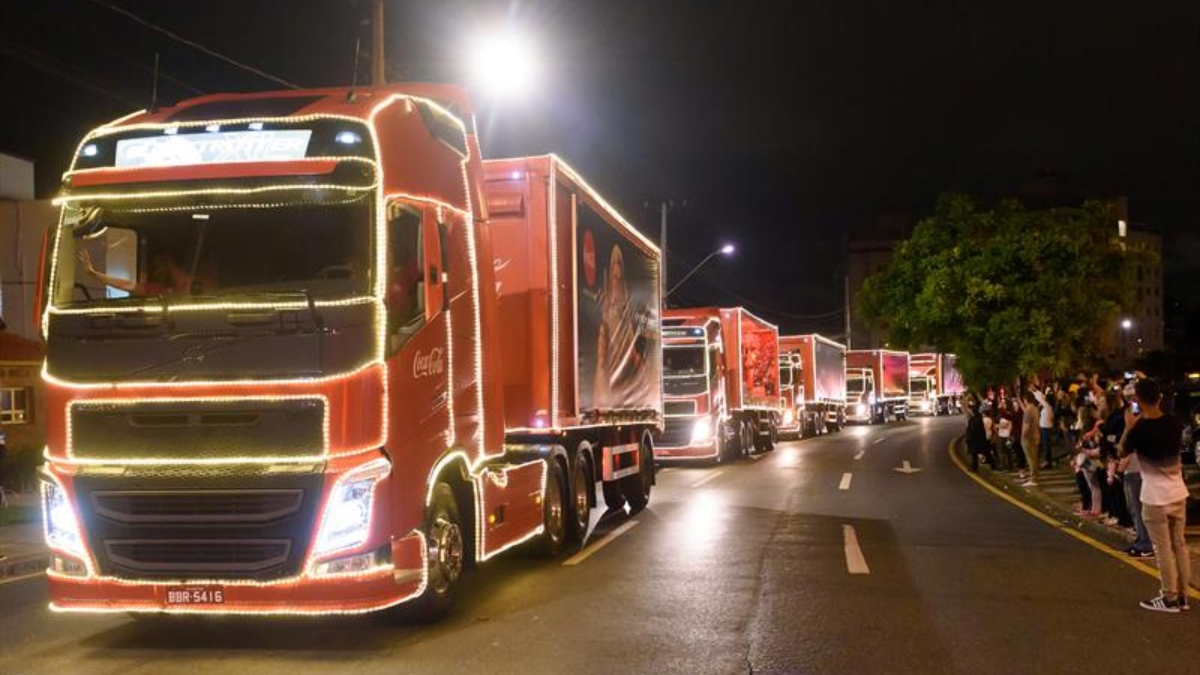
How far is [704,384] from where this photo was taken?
2475 centimetres

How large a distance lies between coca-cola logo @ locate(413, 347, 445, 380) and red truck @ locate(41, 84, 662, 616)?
0.8 inches

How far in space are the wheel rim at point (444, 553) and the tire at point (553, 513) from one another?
7.98ft

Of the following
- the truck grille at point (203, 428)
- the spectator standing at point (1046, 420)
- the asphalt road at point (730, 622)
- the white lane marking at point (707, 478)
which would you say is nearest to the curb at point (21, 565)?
the asphalt road at point (730, 622)

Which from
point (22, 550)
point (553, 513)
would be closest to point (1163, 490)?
point (553, 513)

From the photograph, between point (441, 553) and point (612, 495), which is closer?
point (441, 553)

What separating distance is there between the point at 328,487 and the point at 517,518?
330cm

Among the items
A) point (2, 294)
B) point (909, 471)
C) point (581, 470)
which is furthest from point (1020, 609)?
point (2, 294)

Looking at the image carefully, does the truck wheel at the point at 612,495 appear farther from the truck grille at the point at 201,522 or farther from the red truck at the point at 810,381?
the red truck at the point at 810,381

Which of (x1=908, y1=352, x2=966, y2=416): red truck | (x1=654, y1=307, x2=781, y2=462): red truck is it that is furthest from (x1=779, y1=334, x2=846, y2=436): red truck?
(x1=908, y1=352, x2=966, y2=416): red truck

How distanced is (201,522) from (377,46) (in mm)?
10108

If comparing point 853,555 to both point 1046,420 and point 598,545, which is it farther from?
point 1046,420

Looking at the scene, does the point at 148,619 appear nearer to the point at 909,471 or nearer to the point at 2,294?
the point at 909,471

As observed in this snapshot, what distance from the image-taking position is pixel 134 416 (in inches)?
272

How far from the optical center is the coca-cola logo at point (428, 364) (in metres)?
7.51
